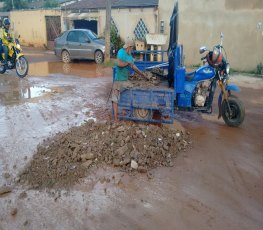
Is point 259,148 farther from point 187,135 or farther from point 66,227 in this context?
point 66,227

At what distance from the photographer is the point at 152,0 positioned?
17000 mm

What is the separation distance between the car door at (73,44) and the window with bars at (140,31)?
380 centimetres

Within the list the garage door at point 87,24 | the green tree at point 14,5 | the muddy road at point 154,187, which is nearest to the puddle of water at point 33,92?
the muddy road at point 154,187

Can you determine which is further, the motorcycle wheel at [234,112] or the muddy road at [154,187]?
the motorcycle wheel at [234,112]

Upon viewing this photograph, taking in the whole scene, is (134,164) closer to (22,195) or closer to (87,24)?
(22,195)

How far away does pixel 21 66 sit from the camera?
1166 centimetres

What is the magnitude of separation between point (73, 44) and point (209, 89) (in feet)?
33.6

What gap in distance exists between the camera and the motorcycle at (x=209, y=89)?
20.7 ft

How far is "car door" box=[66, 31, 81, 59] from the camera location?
15.2m

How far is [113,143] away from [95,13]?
16048 mm

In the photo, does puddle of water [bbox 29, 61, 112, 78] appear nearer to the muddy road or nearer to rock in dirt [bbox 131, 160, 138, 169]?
the muddy road

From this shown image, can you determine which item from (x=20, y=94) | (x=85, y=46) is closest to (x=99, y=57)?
(x=85, y=46)

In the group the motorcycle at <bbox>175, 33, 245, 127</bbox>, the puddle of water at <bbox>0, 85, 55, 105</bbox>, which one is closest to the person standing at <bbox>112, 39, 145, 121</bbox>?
the motorcycle at <bbox>175, 33, 245, 127</bbox>

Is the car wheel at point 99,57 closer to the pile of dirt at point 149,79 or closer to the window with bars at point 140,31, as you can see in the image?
the window with bars at point 140,31
